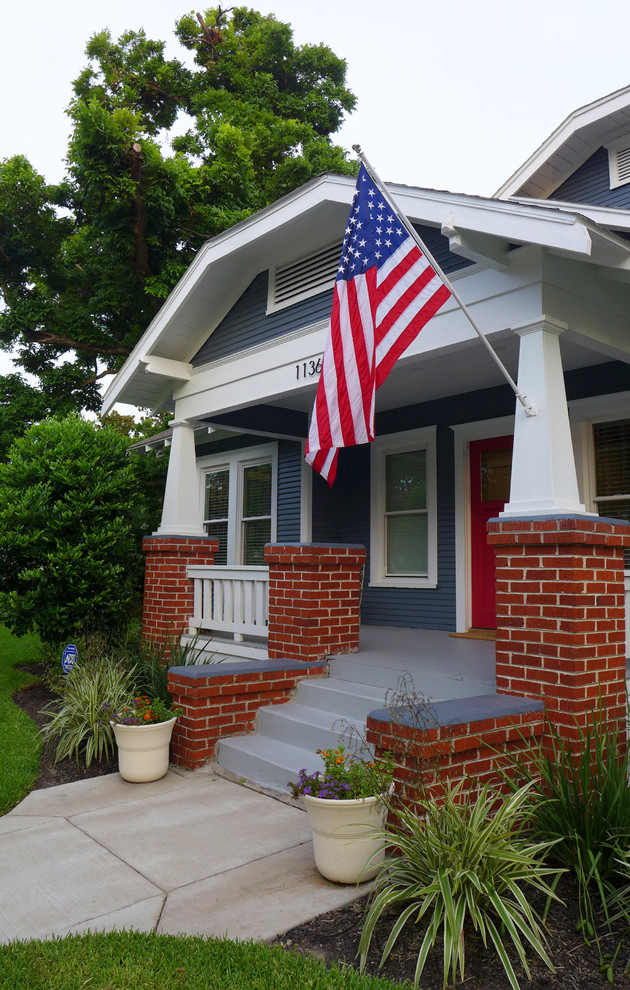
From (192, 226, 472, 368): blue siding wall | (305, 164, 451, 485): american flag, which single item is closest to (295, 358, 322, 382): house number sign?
(192, 226, 472, 368): blue siding wall

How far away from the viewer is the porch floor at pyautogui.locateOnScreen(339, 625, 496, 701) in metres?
5.00

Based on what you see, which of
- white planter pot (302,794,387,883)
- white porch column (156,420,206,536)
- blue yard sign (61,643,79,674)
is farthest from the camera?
white porch column (156,420,206,536)

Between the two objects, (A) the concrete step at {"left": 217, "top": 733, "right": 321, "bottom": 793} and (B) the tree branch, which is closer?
(A) the concrete step at {"left": 217, "top": 733, "right": 321, "bottom": 793}

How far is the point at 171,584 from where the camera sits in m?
8.07

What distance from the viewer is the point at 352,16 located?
59.7 ft

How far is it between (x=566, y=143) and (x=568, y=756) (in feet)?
27.6

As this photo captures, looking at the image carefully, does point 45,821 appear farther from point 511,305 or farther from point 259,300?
point 259,300

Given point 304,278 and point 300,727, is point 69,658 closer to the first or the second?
point 300,727

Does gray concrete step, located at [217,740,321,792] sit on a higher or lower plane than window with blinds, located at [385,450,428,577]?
lower

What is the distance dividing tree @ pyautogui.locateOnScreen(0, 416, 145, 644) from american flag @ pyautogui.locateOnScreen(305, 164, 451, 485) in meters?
3.62

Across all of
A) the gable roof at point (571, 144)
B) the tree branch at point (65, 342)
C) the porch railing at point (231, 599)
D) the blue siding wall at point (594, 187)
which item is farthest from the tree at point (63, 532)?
the tree branch at point (65, 342)

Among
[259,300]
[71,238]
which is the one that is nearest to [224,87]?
[71,238]

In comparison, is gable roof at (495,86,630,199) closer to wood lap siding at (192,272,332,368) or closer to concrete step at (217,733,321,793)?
wood lap siding at (192,272,332,368)

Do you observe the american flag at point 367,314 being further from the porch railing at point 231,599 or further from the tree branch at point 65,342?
the tree branch at point 65,342
